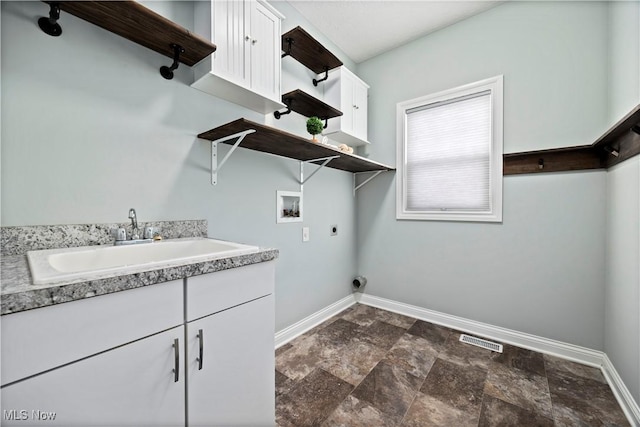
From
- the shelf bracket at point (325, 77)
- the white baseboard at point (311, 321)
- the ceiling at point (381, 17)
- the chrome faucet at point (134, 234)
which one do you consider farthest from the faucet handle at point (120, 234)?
the ceiling at point (381, 17)

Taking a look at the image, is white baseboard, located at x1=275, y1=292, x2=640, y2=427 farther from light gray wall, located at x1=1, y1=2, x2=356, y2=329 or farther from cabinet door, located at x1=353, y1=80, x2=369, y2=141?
cabinet door, located at x1=353, y1=80, x2=369, y2=141

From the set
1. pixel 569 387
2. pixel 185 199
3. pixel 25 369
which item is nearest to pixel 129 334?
pixel 25 369

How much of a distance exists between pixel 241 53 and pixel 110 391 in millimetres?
1652

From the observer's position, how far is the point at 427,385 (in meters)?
1.56

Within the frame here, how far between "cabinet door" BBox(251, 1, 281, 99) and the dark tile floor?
6.10 feet

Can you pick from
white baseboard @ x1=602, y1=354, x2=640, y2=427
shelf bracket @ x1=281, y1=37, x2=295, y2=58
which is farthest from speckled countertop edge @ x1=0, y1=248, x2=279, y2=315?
white baseboard @ x1=602, y1=354, x2=640, y2=427

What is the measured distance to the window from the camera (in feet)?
7.06

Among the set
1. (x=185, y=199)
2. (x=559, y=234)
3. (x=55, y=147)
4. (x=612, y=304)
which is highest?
(x=55, y=147)

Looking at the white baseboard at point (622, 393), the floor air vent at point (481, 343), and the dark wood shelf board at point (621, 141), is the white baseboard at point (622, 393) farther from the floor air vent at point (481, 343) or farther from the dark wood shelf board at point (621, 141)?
the dark wood shelf board at point (621, 141)

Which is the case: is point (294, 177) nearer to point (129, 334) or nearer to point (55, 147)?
point (55, 147)

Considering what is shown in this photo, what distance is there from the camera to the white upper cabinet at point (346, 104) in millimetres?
2359

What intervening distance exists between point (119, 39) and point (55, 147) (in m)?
0.58

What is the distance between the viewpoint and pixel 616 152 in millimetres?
1537

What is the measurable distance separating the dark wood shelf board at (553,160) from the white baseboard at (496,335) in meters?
1.30
